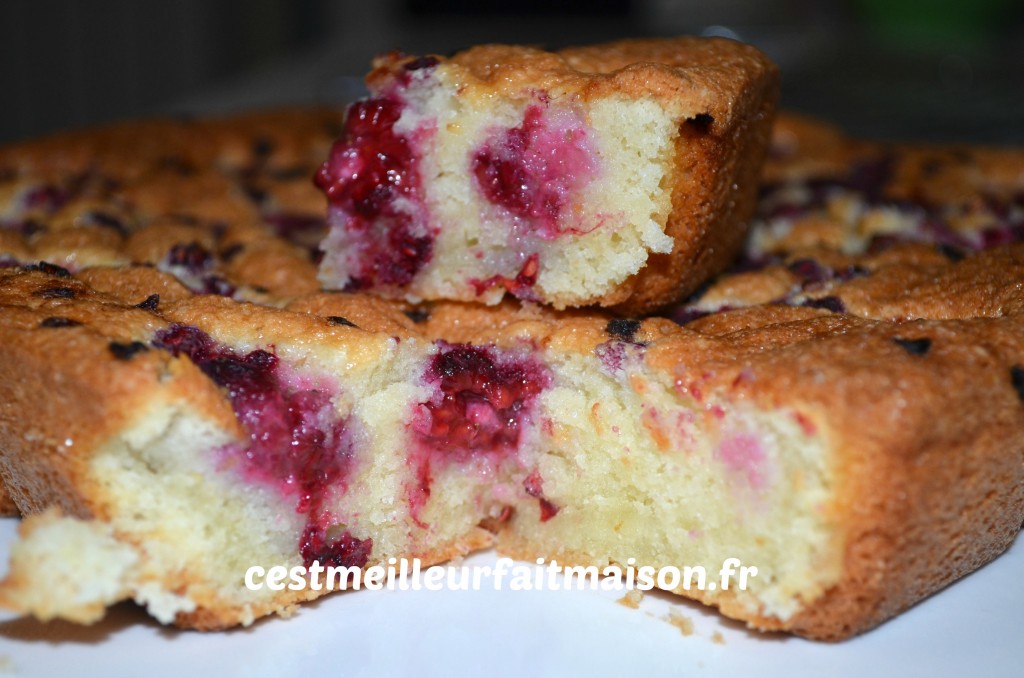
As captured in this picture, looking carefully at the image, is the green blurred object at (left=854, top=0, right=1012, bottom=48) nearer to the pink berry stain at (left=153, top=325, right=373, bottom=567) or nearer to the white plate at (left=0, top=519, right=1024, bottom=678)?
the white plate at (left=0, top=519, right=1024, bottom=678)

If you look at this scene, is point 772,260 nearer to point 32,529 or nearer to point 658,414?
point 658,414

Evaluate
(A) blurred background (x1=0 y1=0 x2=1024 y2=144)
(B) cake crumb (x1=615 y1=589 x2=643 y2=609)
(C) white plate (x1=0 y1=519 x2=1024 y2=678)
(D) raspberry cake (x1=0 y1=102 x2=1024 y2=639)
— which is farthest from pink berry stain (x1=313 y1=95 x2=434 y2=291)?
(A) blurred background (x1=0 y1=0 x2=1024 y2=144)

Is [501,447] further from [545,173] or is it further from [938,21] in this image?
[938,21]

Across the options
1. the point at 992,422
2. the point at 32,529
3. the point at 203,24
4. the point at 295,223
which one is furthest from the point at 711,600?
the point at 203,24

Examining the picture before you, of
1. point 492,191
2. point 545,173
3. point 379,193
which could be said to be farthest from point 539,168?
point 379,193

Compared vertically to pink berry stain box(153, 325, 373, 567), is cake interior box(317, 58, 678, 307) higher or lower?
higher

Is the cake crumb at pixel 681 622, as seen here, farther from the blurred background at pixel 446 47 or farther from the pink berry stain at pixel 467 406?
the blurred background at pixel 446 47
